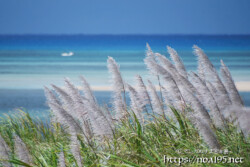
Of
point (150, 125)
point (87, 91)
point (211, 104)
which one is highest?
point (87, 91)

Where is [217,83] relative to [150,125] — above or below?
above

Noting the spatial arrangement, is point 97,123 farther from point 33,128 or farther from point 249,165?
point 33,128

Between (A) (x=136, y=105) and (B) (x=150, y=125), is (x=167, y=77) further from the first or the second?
(B) (x=150, y=125)

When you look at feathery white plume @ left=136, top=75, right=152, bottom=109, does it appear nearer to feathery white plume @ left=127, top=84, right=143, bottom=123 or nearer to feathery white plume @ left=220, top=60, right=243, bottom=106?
feathery white plume @ left=127, top=84, right=143, bottom=123

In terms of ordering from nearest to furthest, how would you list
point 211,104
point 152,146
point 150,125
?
1. point 211,104
2. point 152,146
3. point 150,125

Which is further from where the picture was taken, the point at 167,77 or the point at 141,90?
the point at 141,90

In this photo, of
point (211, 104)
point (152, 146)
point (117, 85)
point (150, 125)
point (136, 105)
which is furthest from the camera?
point (150, 125)

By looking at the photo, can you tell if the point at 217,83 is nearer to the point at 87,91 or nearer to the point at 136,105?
the point at 136,105

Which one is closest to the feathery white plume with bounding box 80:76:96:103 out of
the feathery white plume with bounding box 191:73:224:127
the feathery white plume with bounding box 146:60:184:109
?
the feathery white plume with bounding box 146:60:184:109

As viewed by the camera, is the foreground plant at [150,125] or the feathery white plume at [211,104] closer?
the foreground plant at [150,125]

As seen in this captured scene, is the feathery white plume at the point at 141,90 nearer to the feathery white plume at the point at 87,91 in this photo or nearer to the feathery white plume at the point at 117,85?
the feathery white plume at the point at 117,85

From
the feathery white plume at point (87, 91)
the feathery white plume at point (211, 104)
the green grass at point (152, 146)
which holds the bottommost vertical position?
the green grass at point (152, 146)

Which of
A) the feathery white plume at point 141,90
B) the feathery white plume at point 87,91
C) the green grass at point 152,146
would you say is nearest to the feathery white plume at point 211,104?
the green grass at point 152,146

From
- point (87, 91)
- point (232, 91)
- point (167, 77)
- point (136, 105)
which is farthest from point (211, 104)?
point (87, 91)
